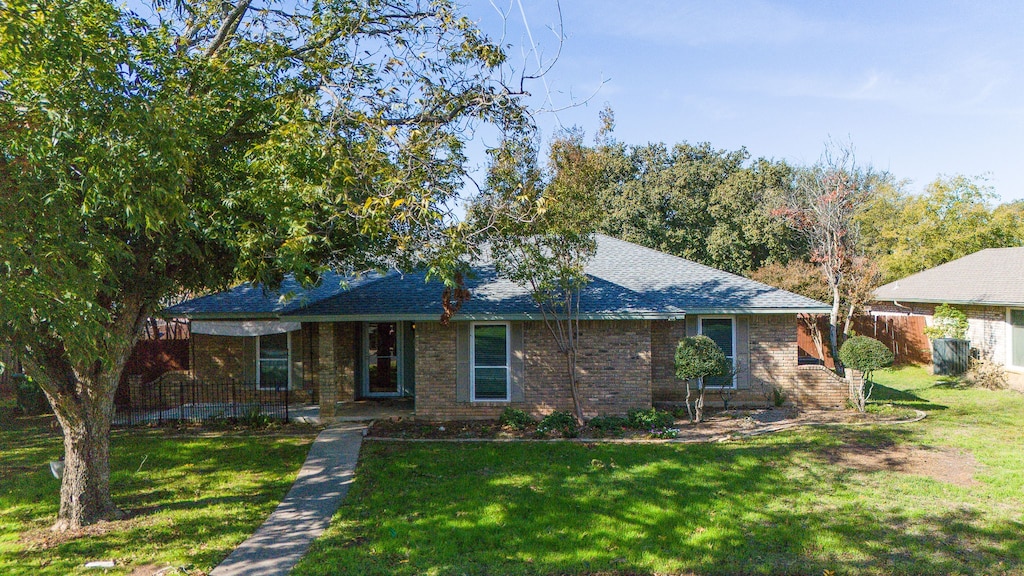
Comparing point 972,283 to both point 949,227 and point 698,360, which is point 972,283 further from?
point 698,360

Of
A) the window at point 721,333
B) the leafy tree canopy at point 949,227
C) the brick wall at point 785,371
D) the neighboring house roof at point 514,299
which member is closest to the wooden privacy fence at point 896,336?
the brick wall at point 785,371

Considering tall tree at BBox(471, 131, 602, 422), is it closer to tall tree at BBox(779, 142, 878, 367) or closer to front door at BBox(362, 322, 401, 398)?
front door at BBox(362, 322, 401, 398)

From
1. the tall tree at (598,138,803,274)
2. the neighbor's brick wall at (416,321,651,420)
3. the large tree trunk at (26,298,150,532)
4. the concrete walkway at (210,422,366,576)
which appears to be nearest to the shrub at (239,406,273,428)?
the concrete walkway at (210,422,366,576)

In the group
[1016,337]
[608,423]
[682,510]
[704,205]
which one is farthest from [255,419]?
[704,205]

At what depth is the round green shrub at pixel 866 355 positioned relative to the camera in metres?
12.8

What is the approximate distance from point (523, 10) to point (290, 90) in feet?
12.9

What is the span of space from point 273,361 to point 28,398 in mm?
5898

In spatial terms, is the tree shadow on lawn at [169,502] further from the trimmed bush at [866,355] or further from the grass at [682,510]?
the trimmed bush at [866,355]

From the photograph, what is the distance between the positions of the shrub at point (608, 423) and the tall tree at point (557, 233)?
408 mm

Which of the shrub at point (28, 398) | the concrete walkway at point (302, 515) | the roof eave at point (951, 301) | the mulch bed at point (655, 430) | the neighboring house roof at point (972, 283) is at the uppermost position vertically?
the neighboring house roof at point (972, 283)

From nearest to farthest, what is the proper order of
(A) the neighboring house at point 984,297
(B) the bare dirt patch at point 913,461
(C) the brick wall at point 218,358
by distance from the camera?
(B) the bare dirt patch at point 913,461, (C) the brick wall at point 218,358, (A) the neighboring house at point 984,297

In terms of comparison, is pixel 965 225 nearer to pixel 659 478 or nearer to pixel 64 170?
pixel 659 478

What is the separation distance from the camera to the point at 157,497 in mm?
8352

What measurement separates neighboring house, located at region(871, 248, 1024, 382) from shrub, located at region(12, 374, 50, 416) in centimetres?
2590
